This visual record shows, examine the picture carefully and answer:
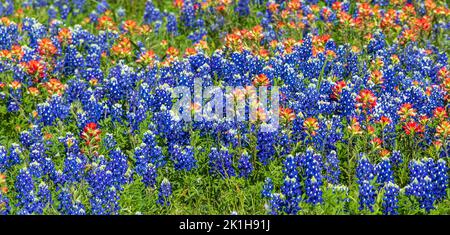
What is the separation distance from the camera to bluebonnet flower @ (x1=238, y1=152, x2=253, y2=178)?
279 inches

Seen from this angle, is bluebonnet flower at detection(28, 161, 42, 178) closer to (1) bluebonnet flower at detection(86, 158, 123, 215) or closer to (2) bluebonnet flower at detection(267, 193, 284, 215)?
(1) bluebonnet flower at detection(86, 158, 123, 215)

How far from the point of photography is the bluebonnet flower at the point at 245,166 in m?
7.08

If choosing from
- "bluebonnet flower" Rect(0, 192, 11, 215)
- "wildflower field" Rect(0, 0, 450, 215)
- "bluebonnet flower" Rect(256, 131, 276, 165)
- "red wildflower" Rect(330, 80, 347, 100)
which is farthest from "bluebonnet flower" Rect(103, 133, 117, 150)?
"red wildflower" Rect(330, 80, 347, 100)

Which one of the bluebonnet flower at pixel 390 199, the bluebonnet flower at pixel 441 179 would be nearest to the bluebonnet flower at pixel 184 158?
the bluebonnet flower at pixel 390 199

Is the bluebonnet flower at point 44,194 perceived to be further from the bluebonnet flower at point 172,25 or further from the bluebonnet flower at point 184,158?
the bluebonnet flower at point 172,25

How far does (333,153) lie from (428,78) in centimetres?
224

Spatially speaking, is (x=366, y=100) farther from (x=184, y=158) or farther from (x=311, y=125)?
(x=184, y=158)

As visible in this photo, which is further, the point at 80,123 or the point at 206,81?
the point at 206,81

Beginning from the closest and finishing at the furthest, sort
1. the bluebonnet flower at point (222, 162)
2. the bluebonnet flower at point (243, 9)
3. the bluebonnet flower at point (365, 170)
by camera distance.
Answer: the bluebonnet flower at point (365, 170) < the bluebonnet flower at point (222, 162) < the bluebonnet flower at point (243, 9)

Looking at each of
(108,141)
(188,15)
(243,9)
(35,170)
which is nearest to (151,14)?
(188,15)

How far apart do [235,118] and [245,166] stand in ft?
1.93

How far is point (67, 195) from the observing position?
664cm
